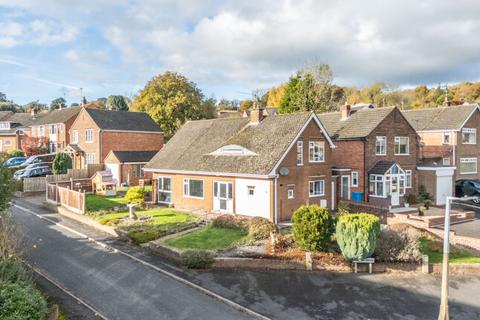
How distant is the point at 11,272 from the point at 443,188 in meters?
37.1

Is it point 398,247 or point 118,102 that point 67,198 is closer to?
point 398,247

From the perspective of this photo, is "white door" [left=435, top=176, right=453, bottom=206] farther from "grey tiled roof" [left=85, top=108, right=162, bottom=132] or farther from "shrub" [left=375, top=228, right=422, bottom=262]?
"grey tiled roof" [left=85, top=108, right=162, bottom=132]

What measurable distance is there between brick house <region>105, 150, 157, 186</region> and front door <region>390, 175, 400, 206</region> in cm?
2552

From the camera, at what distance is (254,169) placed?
26.8m

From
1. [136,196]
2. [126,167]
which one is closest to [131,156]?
[126,167]

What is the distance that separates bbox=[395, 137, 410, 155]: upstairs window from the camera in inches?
1438

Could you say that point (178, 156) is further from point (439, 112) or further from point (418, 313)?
point (439, 112)

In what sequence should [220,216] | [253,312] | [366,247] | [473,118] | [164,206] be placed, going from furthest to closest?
[473,118], [164,206], [220,216], [366,247], [253,312]

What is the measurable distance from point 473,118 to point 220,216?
34322 millimetres

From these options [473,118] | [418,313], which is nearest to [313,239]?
[418,313]

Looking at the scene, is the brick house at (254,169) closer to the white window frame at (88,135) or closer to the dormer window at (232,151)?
the dormer window at (232,151)

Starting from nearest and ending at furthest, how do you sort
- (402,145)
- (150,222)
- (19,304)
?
(19,304), (150,222), (402,145)

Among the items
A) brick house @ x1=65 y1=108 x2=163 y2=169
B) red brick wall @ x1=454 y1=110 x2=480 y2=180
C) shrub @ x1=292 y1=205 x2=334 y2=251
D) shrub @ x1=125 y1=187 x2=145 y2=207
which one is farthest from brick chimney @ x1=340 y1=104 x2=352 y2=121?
brick house @ x1=65 y1=108 x2=163 y2=169

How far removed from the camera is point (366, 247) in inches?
785
